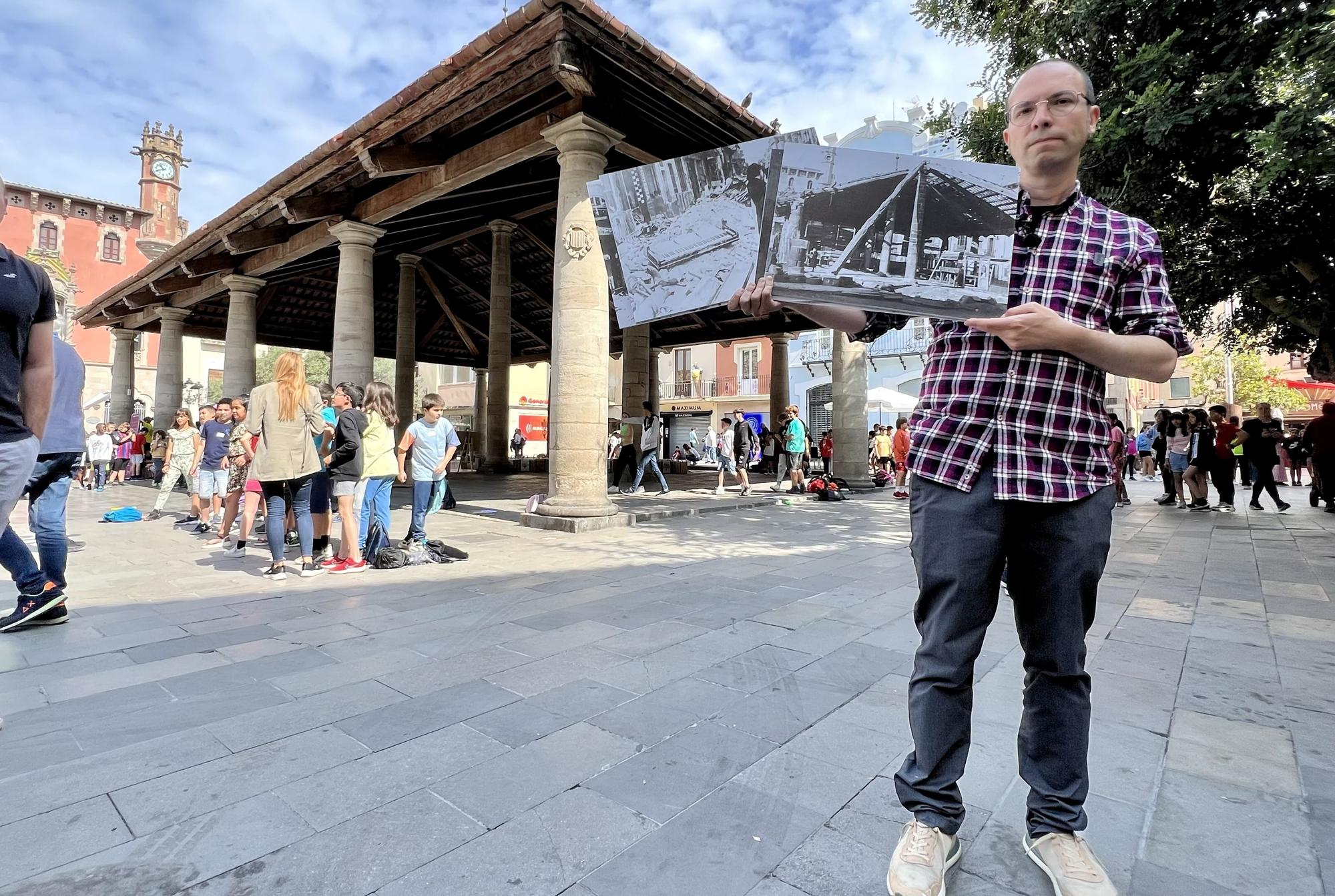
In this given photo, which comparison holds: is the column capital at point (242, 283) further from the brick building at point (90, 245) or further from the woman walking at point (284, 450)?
the brick building at point (90, 245)

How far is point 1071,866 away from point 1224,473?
1253 cm

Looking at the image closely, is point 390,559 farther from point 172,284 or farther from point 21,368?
point 172,284

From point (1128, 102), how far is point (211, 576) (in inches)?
405

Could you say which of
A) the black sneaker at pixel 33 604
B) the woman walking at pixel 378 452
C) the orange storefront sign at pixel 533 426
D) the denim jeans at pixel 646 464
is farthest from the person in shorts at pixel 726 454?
the orange storefront sign at pixel 533 426

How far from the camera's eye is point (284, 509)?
211 inches

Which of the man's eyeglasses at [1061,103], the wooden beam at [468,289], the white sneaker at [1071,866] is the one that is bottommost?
the white sneaker at [1071,866]

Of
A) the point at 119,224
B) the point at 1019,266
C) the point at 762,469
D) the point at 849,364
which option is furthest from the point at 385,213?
the point at 119,224

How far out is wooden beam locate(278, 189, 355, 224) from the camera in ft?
34.7

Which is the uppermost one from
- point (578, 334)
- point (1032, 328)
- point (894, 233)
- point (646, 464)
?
point (578, 334)

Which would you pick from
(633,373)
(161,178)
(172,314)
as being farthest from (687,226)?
(161,178)

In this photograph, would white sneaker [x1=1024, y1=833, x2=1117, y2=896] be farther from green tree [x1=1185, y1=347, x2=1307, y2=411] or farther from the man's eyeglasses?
green tree [x1=1185, y1=347, x2=1307, y2=411]

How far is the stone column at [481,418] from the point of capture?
20.1 m

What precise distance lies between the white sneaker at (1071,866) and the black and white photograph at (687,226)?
1523 millimetres

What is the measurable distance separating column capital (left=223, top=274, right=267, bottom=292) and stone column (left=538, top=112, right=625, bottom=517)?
10217mm
